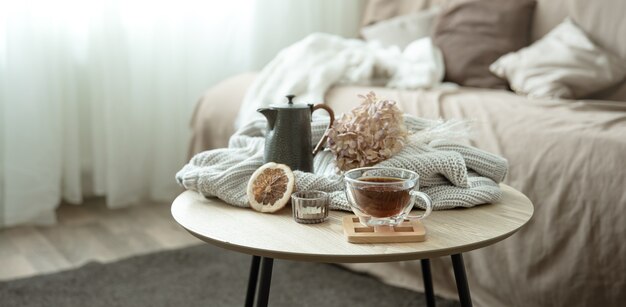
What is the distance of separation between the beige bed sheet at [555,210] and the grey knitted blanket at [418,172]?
0.32m

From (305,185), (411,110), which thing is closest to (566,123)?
(411,110)

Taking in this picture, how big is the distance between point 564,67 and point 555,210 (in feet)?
2.12

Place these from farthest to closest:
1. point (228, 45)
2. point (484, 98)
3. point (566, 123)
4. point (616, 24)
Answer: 1. point (228, 45)
2. point (616, 24)
3. point (484, 98)
4. point (566, 123)

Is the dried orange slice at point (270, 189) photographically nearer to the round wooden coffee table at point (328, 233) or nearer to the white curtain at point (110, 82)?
the round wooden coffee table at point (328, 233)

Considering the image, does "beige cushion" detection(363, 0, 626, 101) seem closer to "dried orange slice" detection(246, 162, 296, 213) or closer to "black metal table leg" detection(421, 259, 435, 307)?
"black metal table leg" detection(421, 259, 435, 307)

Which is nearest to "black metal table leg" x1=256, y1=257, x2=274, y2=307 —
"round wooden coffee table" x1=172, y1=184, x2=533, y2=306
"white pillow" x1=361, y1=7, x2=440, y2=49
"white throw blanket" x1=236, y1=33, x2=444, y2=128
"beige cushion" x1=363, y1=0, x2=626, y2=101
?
"round wooden coffee table" x1=172, y1=184, x2=533, y2=306

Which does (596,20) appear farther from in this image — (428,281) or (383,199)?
(383,199)

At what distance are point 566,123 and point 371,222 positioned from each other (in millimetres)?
773

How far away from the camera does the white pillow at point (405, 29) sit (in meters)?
2.48

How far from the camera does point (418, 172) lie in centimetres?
114

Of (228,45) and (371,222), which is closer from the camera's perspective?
(371,222)

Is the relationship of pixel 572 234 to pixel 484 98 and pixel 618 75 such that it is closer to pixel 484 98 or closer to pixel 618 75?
pixel 484 98

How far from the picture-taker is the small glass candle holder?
1.04 meters

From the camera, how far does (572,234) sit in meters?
1.44
